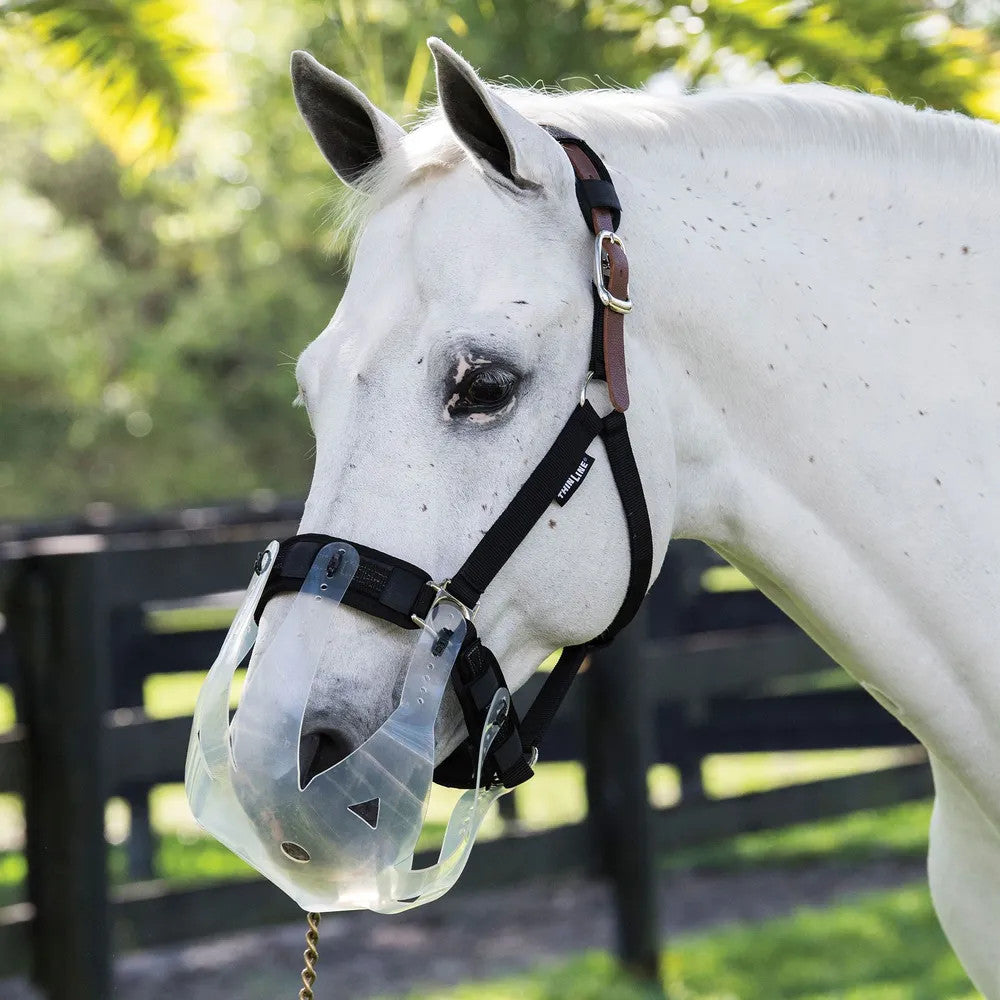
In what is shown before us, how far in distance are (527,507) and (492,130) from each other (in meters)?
0.50

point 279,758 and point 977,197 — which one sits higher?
point 977,197

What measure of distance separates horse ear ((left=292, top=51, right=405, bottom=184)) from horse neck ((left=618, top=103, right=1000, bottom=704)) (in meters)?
0.37

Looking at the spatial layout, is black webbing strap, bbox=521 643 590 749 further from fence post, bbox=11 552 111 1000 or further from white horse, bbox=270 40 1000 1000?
fence post, bbox=11 552 111 1000

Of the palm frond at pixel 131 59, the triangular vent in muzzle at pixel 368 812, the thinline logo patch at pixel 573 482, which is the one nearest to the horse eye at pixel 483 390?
the thinline logo patch at pixel 573 482

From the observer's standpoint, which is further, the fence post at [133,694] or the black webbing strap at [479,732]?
the fence post at [133,694]

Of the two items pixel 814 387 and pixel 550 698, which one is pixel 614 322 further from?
pixel 550 698

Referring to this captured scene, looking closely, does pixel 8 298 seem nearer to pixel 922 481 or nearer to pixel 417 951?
pixel 417 951

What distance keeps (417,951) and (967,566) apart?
342 cm

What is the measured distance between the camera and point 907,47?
4.19 meters

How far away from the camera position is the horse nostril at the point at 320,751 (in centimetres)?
143

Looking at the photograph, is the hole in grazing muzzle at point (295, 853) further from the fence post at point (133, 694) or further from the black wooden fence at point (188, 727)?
the fence post at point (133, 694)

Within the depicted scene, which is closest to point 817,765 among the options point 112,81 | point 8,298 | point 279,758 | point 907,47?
point 907,47

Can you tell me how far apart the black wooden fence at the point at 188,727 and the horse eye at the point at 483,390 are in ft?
7.20

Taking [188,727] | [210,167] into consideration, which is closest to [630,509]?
[188,727]
